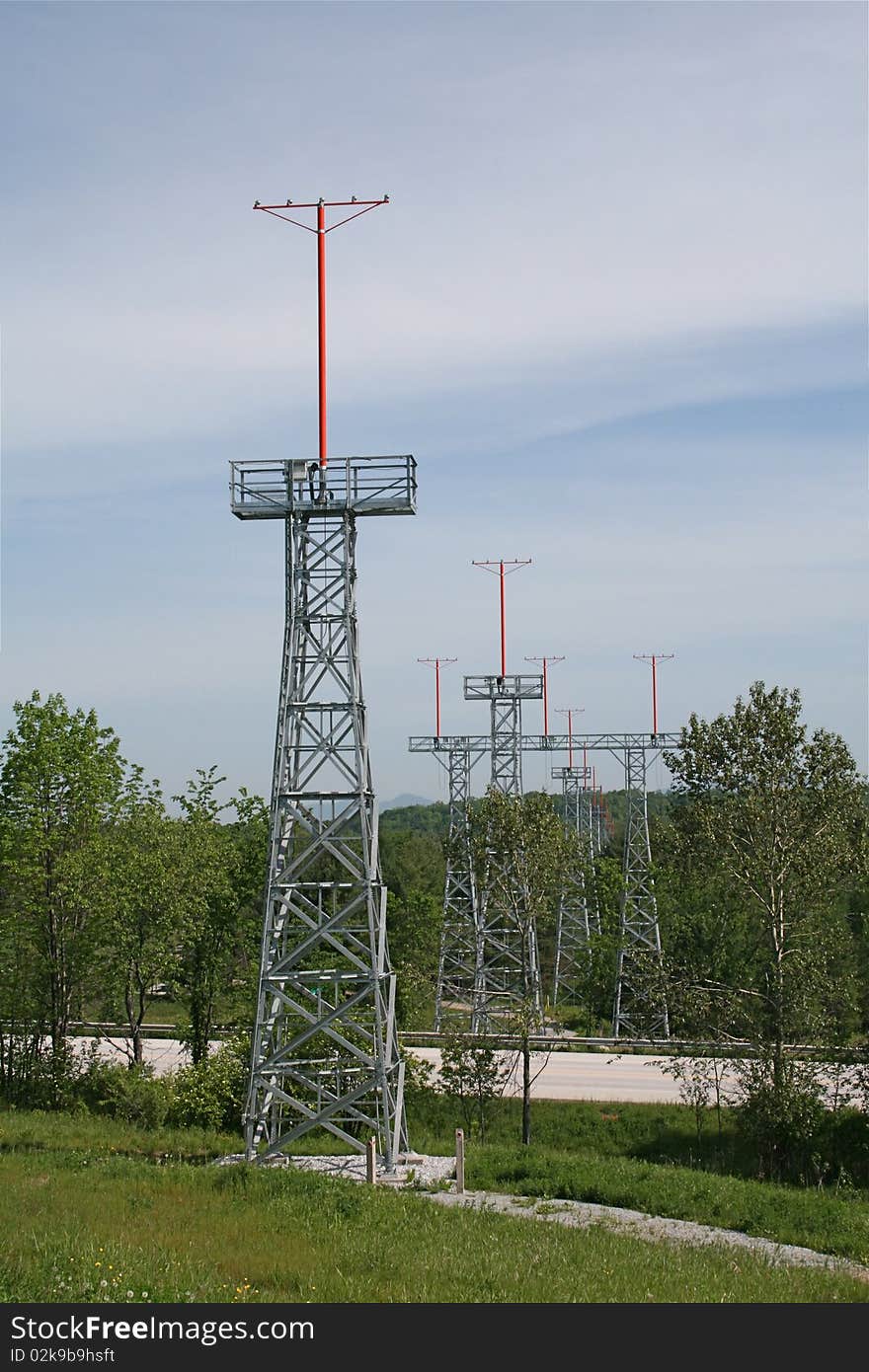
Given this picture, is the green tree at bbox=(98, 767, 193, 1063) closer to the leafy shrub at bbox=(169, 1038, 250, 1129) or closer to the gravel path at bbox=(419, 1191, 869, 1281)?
the leafy shrub at bbox=(169, 1038, 250, 1129)

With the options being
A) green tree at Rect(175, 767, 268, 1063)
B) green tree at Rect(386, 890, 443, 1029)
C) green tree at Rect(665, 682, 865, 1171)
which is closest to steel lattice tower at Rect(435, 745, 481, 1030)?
green tree at Rect(386, 890, 443, 1029)

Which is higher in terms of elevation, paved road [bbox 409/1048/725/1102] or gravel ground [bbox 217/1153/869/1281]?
gravel ground [bbox 217/1153/869/1281]

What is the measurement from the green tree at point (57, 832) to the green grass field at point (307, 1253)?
32.4 feet

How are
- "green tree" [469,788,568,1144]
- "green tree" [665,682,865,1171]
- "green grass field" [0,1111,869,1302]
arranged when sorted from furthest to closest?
"green tree" [469,788,568,1144], "green tree" [665,682,865,1171], "green grass field" [0,1111,869,1302]

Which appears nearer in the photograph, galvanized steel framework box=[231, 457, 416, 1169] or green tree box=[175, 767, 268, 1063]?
galvanized steel framework box=[231, 457, 416, 1169]

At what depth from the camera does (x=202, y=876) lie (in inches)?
1309

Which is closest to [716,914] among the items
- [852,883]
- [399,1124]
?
[852,883]

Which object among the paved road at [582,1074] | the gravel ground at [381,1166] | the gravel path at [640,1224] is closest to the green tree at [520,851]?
the paved road at [582,1074]

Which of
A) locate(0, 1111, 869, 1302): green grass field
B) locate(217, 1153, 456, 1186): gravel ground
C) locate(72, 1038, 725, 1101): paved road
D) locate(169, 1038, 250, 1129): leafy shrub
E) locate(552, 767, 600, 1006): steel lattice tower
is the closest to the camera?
locate(0, 1111, 869, 1302): green grass field

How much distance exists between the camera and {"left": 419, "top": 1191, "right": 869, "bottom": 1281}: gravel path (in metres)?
16.3

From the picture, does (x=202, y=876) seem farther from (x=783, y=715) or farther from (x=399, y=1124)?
(x=783, y=715)

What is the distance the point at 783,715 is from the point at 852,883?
3.83 meters

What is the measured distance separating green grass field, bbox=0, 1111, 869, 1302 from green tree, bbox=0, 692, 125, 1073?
988cm
